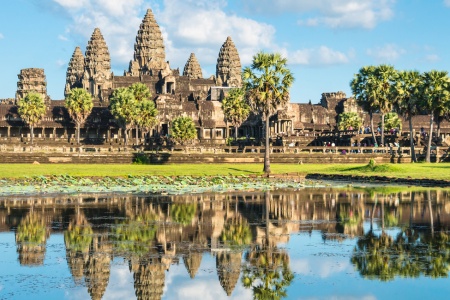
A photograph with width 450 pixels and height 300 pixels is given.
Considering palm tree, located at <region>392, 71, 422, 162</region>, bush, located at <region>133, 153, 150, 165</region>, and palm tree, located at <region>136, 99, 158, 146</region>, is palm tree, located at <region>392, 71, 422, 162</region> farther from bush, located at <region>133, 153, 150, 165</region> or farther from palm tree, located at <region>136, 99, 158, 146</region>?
palm tree, located at <region>136, 99, 158, 146</region>

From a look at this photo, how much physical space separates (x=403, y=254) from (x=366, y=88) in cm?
8557

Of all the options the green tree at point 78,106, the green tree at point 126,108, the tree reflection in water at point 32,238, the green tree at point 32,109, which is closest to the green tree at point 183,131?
the green tree at point 126,108

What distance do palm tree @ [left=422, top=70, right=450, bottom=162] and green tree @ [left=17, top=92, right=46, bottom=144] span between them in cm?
7457

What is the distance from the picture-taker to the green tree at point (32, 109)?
14150 cm

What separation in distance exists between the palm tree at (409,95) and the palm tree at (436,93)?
1.39 m

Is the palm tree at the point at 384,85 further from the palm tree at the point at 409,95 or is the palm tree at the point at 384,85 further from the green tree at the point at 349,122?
the green tree at the point at 349,122

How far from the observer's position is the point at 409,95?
9244 centimetres

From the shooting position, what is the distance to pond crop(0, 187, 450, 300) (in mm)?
18406

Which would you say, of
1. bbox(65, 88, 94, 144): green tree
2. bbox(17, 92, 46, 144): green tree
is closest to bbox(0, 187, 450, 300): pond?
bbox(65, 88, 94, 144): green tree

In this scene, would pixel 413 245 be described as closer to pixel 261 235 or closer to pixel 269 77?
pixel 261 235

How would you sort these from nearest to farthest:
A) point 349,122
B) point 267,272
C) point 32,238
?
1. point 267,272
2. point 32,238
3. point 349,122

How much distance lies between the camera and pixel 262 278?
19.4 m

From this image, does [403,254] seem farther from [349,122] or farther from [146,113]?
[349,122]

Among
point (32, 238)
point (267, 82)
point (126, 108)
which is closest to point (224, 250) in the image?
point (32, 238)
